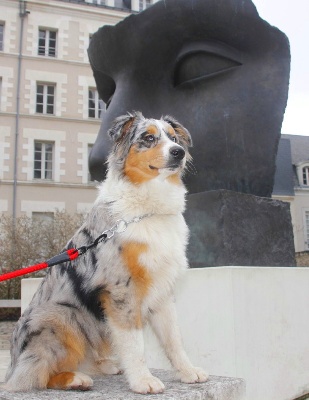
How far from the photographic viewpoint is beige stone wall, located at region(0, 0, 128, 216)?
67.7 feet

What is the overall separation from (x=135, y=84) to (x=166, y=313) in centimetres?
Answer: 337

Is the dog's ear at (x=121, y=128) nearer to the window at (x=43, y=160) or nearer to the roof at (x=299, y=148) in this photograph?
the window at (x=43, y=160)

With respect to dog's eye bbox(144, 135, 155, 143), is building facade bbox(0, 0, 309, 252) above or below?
above

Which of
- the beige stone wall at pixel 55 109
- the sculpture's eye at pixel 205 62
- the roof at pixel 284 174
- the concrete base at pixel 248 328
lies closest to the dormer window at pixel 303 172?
the roof at pixel 284 174

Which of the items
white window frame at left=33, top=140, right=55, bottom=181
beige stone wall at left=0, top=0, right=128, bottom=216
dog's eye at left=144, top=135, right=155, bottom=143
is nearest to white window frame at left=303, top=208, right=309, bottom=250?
beige stone wall at left=0, top=0, right=128, bottom=216

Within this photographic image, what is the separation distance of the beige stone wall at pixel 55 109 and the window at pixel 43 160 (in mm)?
282

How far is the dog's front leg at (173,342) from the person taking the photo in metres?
2.30

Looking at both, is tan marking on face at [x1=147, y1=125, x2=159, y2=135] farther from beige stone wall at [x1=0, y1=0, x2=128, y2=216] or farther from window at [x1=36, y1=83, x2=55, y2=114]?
window at [x1=36, y1=83, x2=55, y2=114]

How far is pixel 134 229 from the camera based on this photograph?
2273 mm

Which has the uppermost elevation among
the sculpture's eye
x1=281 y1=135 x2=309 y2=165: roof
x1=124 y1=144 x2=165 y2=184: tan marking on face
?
x1=281 y1=135 x2=309 y2=165: roof

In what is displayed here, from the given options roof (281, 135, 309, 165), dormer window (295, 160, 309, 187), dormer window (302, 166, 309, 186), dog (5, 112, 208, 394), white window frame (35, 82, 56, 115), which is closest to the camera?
dog (5, 112, 208, 394)

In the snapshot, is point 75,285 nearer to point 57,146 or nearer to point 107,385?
point 107,385

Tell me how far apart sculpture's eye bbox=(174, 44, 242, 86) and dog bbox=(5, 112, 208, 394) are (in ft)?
8.13

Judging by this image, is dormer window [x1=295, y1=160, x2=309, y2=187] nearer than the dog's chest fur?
No
